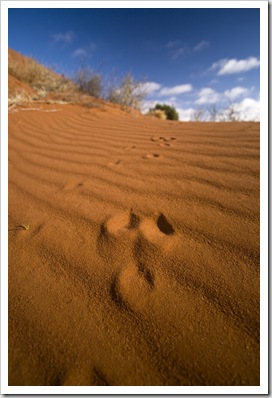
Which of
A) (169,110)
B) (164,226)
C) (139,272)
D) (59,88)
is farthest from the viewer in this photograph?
(169,110)

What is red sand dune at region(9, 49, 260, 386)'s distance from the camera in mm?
669

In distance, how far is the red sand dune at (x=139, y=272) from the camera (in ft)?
2.19

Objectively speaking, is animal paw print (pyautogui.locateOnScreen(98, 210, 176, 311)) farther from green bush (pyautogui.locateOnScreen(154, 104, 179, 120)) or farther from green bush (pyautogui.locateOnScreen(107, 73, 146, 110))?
green bush (pyautogui.locateOnScreen(154, 104, 179, 120))

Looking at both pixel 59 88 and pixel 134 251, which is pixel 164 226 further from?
pixel 59 88

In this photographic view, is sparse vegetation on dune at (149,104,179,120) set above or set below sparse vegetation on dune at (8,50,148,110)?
above

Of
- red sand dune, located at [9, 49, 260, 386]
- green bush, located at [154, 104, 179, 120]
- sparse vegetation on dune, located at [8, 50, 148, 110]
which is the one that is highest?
green bush, located at [154, 104, 179, 120]

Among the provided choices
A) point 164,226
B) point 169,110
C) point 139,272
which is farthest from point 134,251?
point 169,110

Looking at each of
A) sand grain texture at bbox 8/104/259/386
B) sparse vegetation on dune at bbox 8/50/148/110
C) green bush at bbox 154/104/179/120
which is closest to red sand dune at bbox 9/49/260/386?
sand grain texture at bbox 8/104/259/386

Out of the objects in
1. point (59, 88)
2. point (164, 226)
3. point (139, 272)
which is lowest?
point (139, 272)

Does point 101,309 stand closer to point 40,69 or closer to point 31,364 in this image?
point 31,364

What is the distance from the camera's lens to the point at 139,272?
0.90 m

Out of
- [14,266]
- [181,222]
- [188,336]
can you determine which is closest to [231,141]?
[181,222]

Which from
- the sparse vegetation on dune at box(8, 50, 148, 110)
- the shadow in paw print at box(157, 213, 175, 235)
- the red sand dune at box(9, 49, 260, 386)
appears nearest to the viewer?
the red sand dune at box(9, 49, 260, 386)

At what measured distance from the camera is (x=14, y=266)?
1058 millimetres
